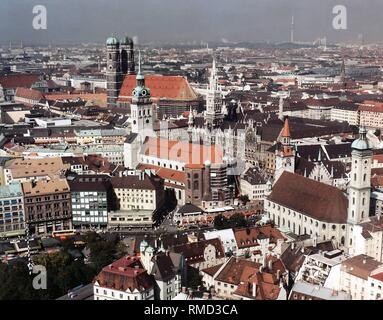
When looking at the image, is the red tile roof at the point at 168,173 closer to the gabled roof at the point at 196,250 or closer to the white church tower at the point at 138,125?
the white church tower at the point at 138,125

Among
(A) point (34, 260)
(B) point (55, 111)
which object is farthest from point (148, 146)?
(B) point (55, 111)

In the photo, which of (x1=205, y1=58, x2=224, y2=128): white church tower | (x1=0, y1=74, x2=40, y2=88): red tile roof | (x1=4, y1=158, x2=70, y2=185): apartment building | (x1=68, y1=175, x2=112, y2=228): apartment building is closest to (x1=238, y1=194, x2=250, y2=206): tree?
(x1=68, y1=175, x2=112, y2=228): apartment building

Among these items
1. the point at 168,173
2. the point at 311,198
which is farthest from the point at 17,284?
the point at 168,173

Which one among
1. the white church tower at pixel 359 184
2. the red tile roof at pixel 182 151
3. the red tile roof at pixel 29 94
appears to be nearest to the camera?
the white church tower at pixel 359 184

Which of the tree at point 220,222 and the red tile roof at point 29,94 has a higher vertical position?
the red tile roof at point 29,94

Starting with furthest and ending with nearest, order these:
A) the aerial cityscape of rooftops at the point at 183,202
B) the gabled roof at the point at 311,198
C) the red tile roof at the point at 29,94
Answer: the red tile roof at the point at 29,94 → the gabled roof at the point at 311,198 → the aerial cityscape of rooftops at the point at 183,202

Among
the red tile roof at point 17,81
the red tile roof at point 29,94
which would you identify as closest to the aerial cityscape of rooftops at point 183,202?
the red tile roof at point 29,94
